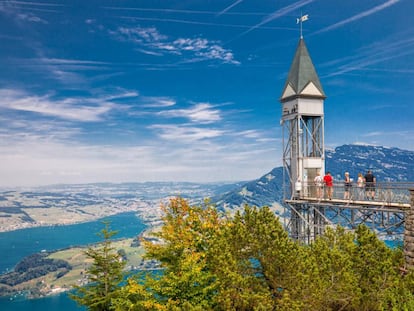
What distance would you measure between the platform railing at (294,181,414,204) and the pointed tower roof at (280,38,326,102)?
7.31 m

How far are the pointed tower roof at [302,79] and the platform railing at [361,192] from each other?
7305 mm

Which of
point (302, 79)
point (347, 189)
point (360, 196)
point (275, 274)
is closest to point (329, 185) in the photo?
point (347, 189)

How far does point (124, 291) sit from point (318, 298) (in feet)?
32.2

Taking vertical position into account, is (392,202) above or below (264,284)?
above

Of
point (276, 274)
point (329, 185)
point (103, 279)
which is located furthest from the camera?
point (329, 185)

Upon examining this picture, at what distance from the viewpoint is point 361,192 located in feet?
73.0

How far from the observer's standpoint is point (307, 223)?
2742 cm

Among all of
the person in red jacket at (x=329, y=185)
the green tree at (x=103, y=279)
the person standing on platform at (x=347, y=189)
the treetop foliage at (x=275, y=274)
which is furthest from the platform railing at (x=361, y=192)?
the green tree at (x=103, y=279)

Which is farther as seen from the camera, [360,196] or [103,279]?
[103,279]

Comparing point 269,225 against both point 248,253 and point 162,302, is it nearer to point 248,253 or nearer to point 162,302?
point 248,253

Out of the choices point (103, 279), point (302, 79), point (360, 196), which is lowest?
point (103, 279)

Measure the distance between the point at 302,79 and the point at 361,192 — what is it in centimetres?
1122

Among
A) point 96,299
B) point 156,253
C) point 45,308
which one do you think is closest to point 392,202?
point 156,253

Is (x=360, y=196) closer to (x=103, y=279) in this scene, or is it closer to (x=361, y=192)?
(x=361, y=192)
